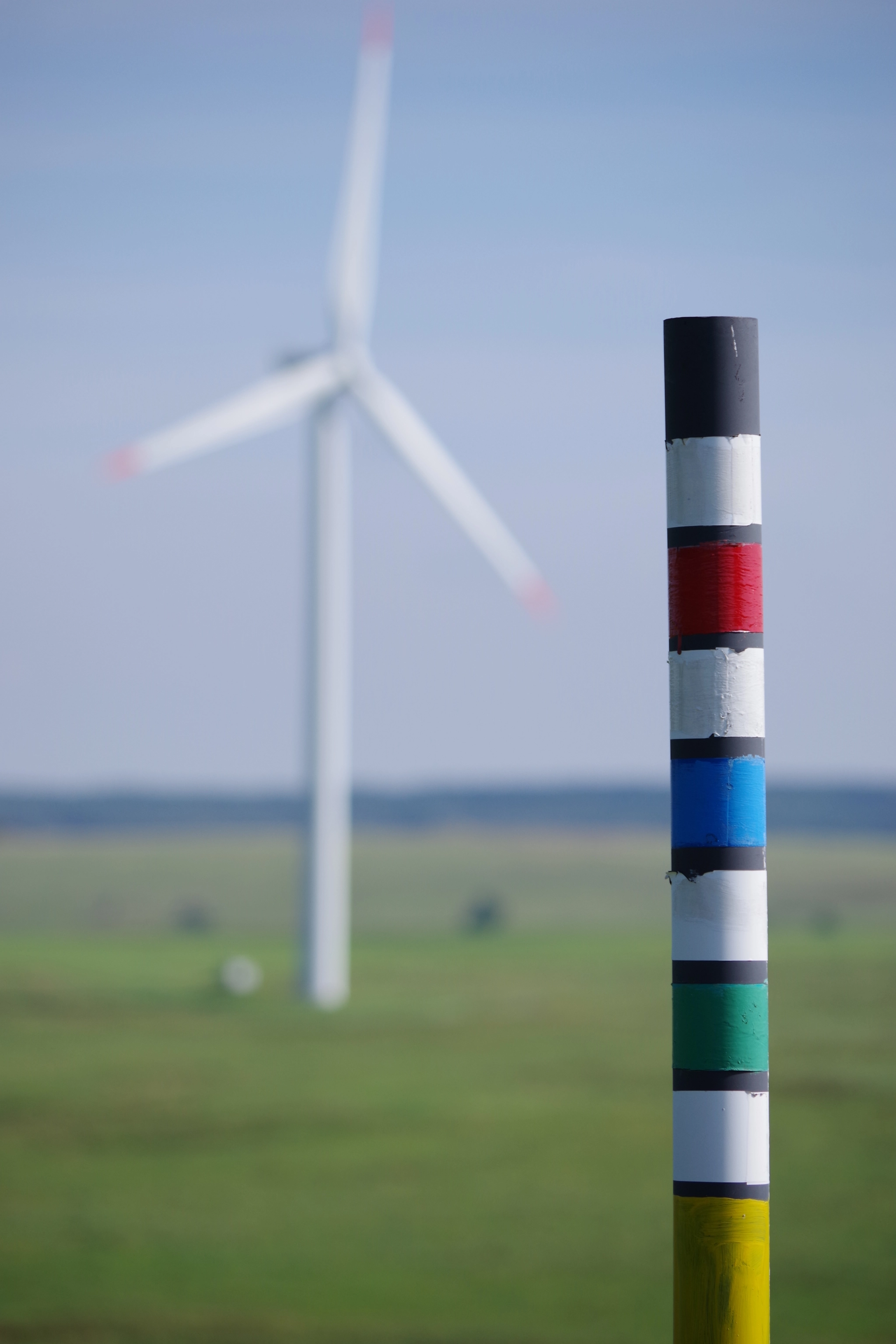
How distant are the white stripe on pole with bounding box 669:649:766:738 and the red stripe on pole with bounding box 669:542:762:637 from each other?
0.10 meters

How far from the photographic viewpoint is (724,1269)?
6.30 m

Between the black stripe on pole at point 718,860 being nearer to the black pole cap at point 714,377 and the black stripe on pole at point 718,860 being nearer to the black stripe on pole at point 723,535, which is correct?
the black stripe on pole at point 723,535

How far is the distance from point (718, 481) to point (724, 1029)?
188 cm

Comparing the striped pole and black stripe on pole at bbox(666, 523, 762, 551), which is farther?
black stripe on pole at bbox(666, 523, 762, 551)

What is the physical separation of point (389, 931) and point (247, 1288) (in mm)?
63652

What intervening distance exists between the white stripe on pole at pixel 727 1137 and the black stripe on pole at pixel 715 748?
114 centimetres

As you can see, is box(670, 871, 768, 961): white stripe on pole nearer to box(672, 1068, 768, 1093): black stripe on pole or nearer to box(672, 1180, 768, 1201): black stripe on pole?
box(672, 1068, 768, 1093): black stripe on pole

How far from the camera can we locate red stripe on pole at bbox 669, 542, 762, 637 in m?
6.45

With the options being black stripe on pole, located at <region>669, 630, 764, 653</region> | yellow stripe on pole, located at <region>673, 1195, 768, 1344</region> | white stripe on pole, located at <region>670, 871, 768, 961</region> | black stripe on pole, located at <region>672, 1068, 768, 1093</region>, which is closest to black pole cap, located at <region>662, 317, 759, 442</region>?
black stripe on pole, located at <region>669, 630, 764, 653</region>

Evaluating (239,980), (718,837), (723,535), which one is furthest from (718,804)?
(239,980)

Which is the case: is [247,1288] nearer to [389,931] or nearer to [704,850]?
[704,850]

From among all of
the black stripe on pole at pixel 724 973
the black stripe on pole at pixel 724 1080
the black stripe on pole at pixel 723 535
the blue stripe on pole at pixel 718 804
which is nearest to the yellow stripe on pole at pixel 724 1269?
the black stripe on pole at pixel 724 1080

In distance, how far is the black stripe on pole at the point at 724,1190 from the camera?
632 cm

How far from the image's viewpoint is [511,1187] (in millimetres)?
18391
